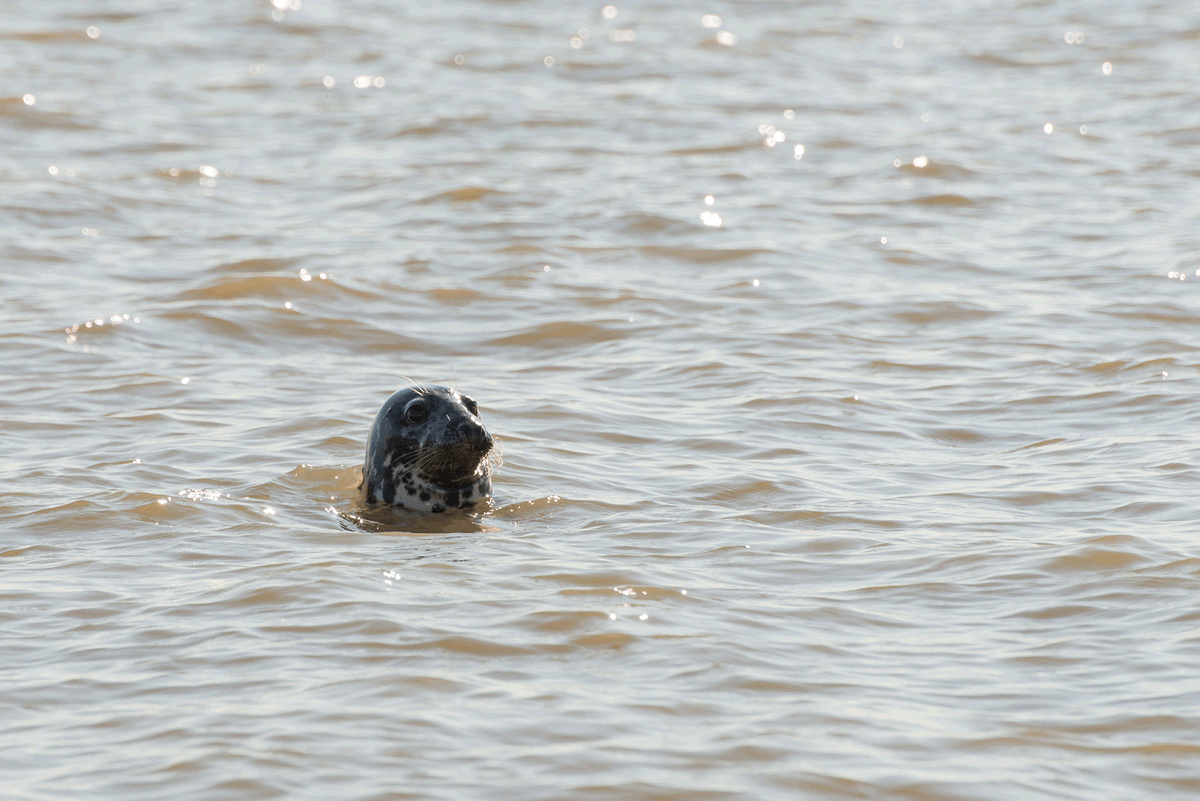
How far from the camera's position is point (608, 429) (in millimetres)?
10164

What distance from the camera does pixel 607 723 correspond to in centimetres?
564

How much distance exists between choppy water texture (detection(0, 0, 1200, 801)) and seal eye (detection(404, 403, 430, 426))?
0.52 m

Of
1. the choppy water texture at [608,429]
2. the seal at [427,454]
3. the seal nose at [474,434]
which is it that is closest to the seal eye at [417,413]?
the seal at [427,454]

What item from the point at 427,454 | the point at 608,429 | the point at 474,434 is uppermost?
the point at 474,434

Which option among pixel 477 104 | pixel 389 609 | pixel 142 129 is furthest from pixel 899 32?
pixel 389 609

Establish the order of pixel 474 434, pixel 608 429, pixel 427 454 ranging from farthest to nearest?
pixel 608 429 < pixel 427 454 < pixel 474 434

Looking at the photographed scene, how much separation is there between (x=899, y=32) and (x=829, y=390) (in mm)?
17441

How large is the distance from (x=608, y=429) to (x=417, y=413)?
192 cm

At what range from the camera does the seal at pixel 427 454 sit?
8375 mm

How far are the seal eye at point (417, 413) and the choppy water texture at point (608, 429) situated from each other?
0.52 m

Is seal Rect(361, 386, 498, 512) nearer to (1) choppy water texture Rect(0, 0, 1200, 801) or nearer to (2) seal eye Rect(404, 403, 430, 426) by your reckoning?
(2) seal eye Rect(404, 403, 430, 426)

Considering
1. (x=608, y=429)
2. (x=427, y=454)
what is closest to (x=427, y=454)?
(x=427, y=454)

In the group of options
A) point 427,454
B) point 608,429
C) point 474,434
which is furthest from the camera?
point 608,429

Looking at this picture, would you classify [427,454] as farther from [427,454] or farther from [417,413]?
[417,413]
